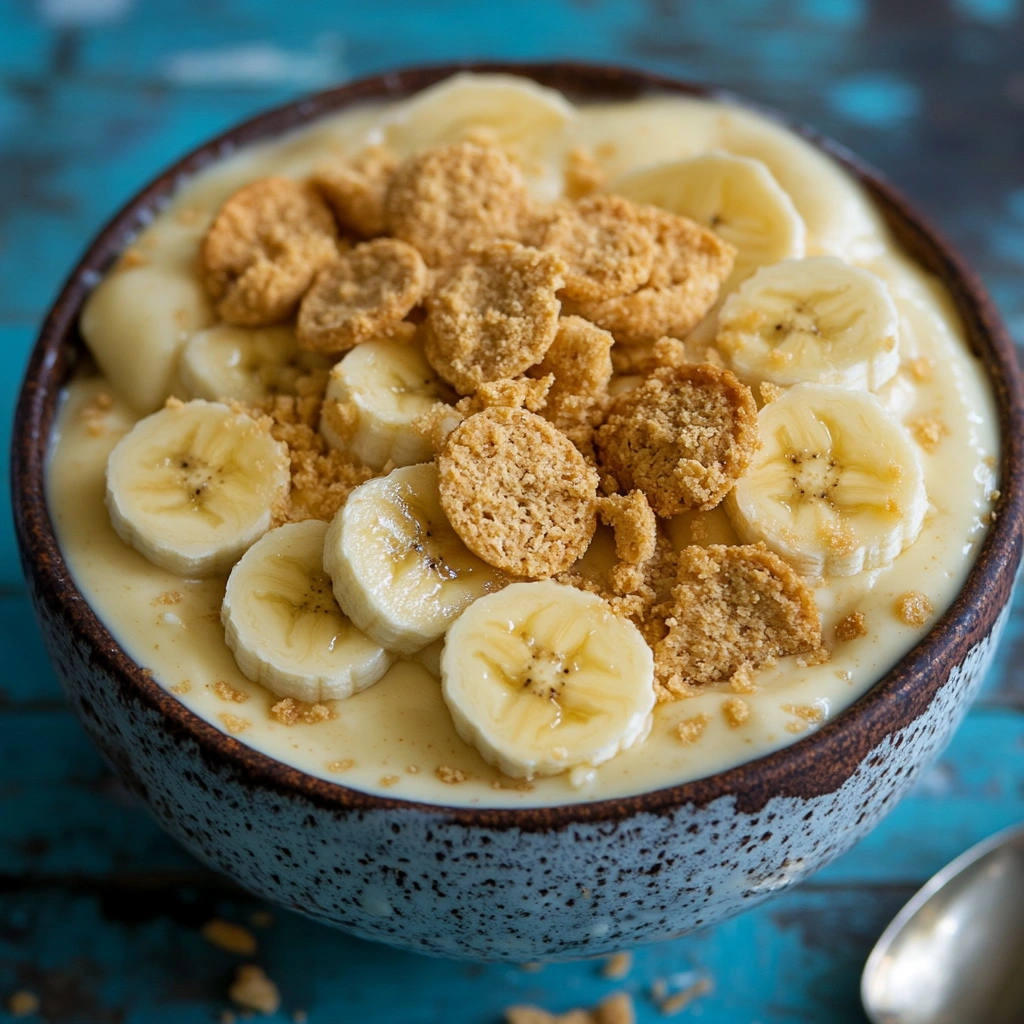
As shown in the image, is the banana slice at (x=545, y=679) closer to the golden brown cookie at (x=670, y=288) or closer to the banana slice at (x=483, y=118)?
the golden brown cookie at (x=670, y=288)

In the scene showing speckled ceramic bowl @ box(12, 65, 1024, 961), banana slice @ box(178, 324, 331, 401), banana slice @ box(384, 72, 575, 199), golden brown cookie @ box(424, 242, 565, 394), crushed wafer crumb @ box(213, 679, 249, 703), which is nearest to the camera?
speckled ceramic bowl @ box(12, 65, 1024, 961)

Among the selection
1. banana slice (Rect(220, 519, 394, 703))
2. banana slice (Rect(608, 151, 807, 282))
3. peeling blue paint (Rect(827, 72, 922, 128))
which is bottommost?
banana slice (Rect(220, 519, 394, 703))

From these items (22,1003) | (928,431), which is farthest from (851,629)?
(22,1003)

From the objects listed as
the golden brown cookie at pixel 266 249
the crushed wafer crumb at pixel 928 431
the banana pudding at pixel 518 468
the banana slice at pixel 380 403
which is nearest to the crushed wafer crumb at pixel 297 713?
the banana pudding at pixel 518 468

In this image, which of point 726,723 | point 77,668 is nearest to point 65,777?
point 77,668

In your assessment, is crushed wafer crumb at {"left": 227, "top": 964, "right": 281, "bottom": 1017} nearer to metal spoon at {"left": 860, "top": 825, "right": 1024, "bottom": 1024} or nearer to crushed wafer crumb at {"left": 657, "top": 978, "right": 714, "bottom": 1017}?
crushed wafer crumb at {"left": 657, "top": 978, "right": 714, "bottom": 1017}

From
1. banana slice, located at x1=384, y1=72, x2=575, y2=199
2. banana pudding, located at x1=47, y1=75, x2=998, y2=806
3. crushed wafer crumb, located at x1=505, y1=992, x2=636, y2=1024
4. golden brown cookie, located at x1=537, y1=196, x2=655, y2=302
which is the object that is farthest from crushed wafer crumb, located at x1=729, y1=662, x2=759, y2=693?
banana slice, located at x1=384, y1=72, x2=575, y2=199
